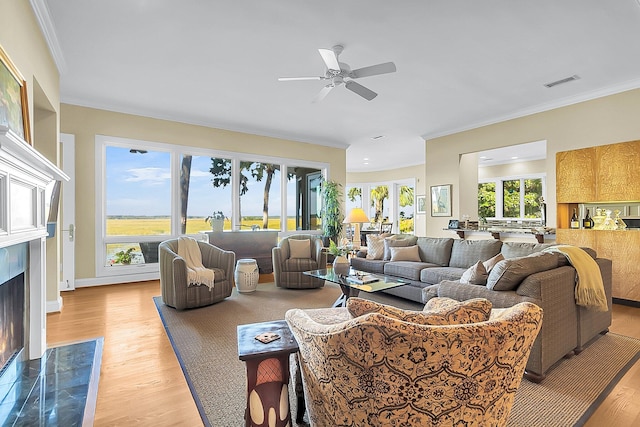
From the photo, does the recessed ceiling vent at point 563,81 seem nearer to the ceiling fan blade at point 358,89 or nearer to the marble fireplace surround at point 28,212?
the ceiling fan blade at point 358,89

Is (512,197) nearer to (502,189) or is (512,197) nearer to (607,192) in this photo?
(502,189)

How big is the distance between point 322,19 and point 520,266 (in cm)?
262

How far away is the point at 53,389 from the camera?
219 cm

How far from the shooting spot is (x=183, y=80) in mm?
4281

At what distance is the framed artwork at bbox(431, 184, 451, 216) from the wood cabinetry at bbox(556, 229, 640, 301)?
2460 millimetres

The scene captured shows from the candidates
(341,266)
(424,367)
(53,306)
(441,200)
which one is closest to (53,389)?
(53,306)

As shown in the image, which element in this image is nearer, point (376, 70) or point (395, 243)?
point (376, 70)

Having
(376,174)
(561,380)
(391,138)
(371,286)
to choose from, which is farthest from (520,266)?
(376,174)

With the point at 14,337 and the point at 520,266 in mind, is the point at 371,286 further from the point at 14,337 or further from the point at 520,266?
the point at 14,337

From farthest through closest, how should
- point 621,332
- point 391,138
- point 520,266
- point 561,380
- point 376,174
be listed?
point 376,174
point 391,138
point 621,332
point 520,266
point 561,380

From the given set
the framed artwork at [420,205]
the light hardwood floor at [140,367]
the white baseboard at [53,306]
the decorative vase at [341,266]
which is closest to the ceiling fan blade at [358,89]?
the decorative vase at [341,266]

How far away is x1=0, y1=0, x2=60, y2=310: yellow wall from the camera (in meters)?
2.21

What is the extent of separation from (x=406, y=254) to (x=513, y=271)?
94.8 inches

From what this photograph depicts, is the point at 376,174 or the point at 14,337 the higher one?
the point at 376,174
